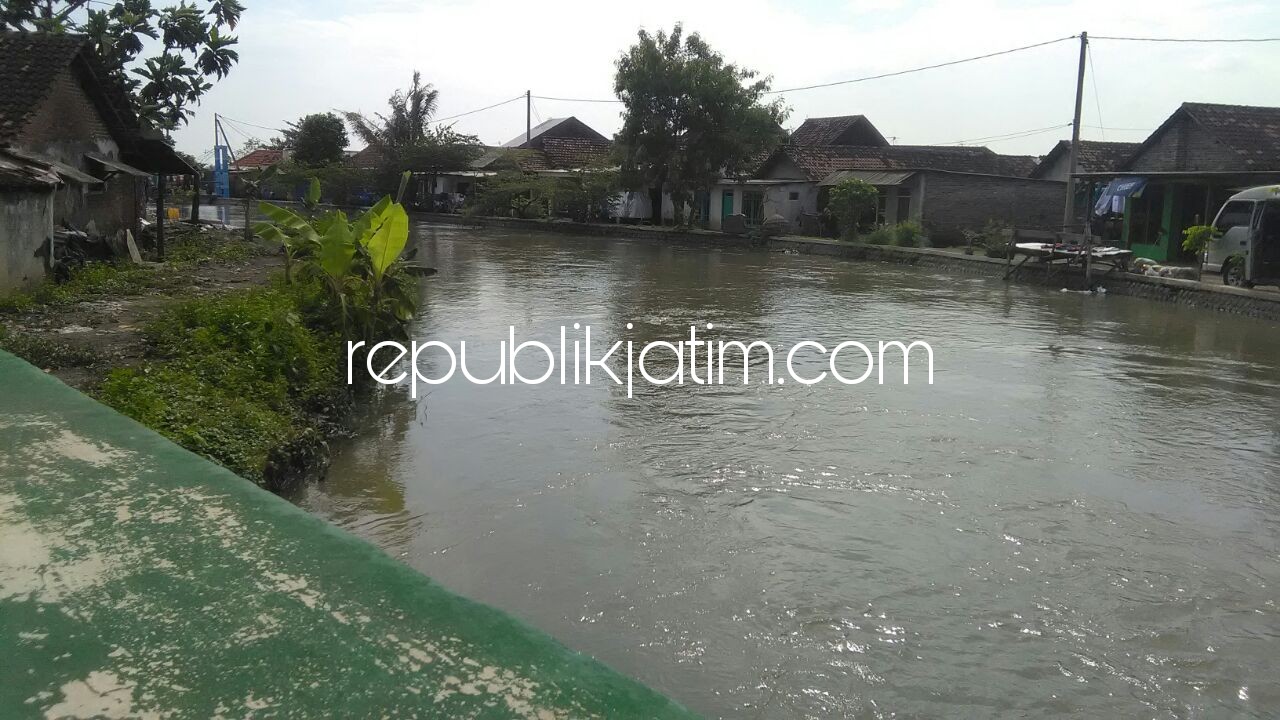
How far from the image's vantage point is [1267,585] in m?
5.77

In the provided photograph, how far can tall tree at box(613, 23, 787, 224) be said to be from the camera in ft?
112

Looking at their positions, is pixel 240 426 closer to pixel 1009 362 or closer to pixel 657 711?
pixel 657 711

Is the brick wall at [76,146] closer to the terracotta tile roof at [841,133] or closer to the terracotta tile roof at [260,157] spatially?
the terracotta tile roof at [841,133]

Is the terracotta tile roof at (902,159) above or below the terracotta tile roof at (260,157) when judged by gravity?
below

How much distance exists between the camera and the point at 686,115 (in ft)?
114

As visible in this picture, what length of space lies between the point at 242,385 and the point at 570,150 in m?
45.6

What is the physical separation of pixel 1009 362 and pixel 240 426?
9251mm

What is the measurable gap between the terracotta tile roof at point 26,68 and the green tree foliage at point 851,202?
2125 centimetres

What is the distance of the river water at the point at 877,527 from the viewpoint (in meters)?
4.78

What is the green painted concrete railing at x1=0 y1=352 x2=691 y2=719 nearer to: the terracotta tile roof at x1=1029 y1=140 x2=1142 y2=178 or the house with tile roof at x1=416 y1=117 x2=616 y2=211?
the terracotta tile roof at x1=1029 y1=140 x2=1142 y2=178


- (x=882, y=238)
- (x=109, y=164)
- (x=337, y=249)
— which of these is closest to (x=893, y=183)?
(x=882, y=238)

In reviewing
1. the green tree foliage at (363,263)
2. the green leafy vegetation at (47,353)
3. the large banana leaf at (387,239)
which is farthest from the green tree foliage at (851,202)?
the green leafy vegetation at (47,353)

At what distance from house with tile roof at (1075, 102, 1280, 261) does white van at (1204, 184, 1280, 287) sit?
98.9 inches

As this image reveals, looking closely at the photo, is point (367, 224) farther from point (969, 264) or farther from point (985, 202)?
point (985, 202)
